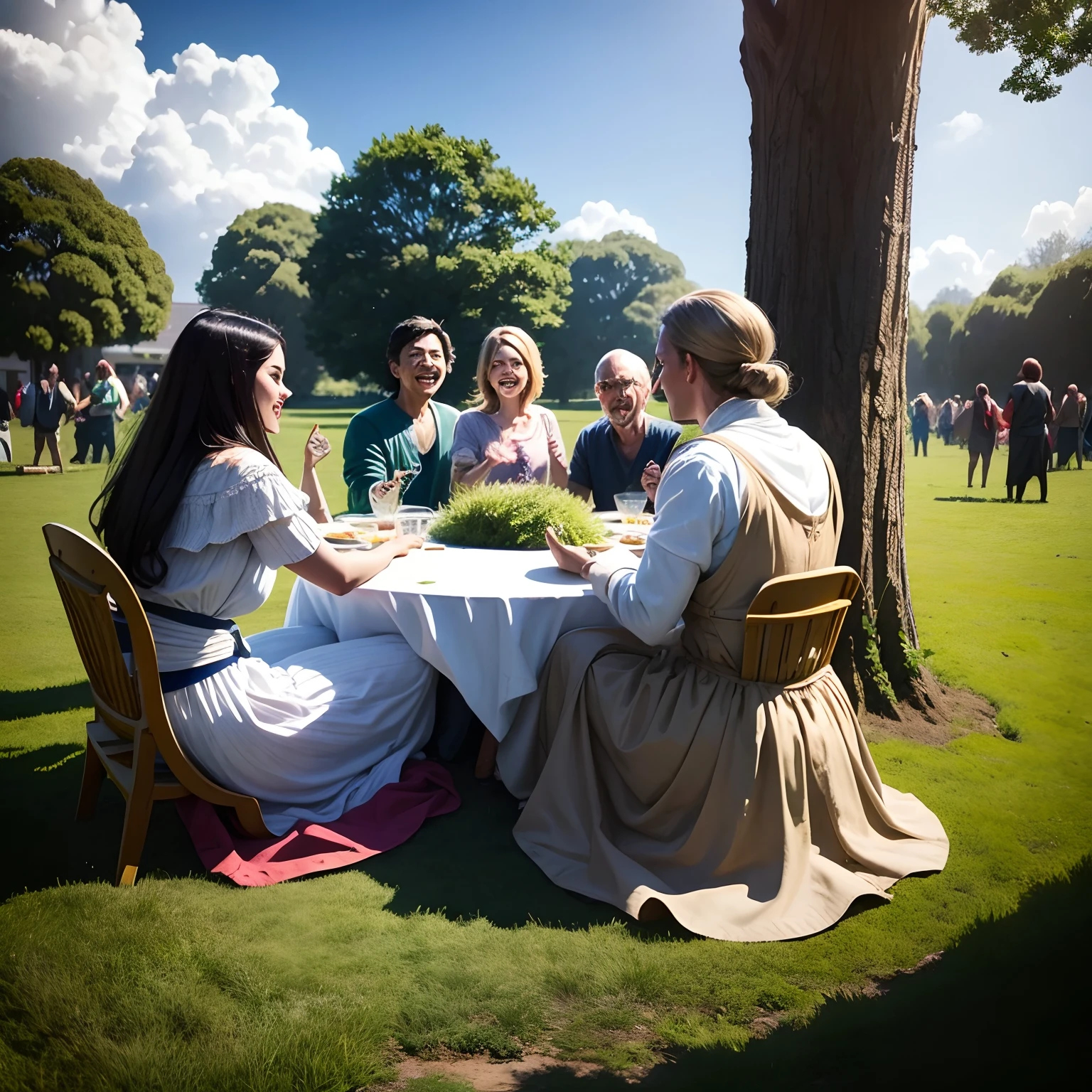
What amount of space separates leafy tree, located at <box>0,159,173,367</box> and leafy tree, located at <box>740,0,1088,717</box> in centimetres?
527

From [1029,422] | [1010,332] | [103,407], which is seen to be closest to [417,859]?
[1029,422]

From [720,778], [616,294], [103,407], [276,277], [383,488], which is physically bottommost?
[720,778]

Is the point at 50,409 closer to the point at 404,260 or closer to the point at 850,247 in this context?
the point at 850,247

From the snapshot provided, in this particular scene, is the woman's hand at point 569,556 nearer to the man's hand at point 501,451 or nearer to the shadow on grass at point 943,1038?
the shadow on grass at point 943,1038

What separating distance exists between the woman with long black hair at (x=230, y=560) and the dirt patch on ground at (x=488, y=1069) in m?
1.11

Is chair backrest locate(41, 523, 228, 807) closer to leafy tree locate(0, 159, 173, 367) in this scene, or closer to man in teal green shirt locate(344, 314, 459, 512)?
man in teal green shirt locate(344, 314, 459, 512)

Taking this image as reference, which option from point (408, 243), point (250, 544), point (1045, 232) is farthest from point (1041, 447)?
point (408, 243)

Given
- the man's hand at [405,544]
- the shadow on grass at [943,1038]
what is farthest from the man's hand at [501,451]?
the shadow on grass at [943,1038]

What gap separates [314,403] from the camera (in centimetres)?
2819

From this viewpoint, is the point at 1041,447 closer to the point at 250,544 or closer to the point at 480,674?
the point at 480,674

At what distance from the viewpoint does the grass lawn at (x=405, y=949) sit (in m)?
1.94

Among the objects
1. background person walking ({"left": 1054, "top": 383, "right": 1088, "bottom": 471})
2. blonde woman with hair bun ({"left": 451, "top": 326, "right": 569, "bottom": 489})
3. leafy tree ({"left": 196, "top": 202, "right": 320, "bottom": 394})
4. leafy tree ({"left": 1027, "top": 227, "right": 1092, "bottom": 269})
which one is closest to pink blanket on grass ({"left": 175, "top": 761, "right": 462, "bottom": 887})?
blonde woman with hair bun ({"left": 451, "top": 326, "right": 569, "bottom": 489})

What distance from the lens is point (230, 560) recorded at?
249cm

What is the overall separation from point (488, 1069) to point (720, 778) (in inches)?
38.3
